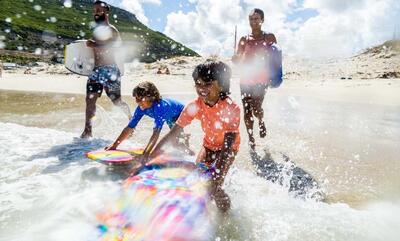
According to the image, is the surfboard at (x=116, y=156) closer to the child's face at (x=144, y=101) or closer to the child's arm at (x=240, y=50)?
the child's face at (x=144, y=101)

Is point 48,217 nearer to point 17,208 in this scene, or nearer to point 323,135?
point 17,208

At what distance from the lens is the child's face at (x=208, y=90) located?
388cm

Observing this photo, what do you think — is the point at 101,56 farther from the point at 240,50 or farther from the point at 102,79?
the point at 240,50

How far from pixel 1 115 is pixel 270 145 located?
19.5 ft

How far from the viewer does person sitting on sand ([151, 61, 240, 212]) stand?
380 centimetres

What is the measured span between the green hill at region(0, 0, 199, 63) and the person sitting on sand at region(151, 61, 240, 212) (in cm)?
7412

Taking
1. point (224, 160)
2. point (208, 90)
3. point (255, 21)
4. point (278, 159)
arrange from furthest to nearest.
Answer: point (255, 21) → point (278, 159) → point (208, 90) → point (224, 160)

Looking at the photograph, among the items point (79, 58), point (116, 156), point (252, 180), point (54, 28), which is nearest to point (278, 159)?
point (252, 180)

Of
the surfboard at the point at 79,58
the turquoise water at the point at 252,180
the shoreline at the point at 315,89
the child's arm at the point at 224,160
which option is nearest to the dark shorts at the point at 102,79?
the turquoise water at the point at 252,180

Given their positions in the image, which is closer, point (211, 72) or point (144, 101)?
point (211, 72)

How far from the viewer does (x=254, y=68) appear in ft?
21.2

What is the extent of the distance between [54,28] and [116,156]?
380 feet

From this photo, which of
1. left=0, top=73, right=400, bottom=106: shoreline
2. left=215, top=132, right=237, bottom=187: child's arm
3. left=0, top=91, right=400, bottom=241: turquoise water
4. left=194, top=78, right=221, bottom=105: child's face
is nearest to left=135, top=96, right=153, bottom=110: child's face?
left=0, top=91, right=400, bottom=241: turquoise water

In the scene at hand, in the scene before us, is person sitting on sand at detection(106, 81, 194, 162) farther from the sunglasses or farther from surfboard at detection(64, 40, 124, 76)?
surfboard at detection(64, 40, 124, 76)
